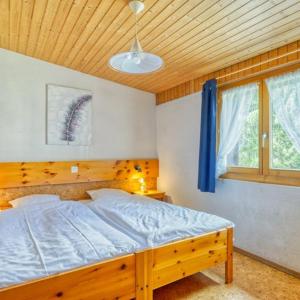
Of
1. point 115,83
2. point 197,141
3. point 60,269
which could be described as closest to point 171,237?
point 60,269

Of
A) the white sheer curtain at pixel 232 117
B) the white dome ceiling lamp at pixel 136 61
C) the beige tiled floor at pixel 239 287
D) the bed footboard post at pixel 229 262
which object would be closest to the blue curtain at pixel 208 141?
the white sheer curtain at pixel 232 117

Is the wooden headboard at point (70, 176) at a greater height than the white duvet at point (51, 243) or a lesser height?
greater

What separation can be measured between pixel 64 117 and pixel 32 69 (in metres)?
0.75

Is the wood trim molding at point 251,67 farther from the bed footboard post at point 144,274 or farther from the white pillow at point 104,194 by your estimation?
the bed footboard post at point 144,274

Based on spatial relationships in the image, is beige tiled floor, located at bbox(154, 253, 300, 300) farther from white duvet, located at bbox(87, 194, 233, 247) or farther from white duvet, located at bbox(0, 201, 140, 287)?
white duvet, located at bbox(0, 201, 140, 287)

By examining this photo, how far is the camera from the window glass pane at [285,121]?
240 centimetres

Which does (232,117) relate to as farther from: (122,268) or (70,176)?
(70,176)

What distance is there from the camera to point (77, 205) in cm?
288

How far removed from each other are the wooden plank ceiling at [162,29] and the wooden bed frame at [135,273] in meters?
Result: 1.80

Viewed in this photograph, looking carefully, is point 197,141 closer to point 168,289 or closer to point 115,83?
point 115,83

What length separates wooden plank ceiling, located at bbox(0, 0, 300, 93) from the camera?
77.6 inches

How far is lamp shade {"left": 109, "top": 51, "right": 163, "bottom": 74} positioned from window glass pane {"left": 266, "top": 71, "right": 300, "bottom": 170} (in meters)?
1.39

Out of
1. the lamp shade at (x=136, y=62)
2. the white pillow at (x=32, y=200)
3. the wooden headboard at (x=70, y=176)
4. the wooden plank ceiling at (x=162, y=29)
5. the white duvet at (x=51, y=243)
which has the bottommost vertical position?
the white duvet at (x=51, y=243)

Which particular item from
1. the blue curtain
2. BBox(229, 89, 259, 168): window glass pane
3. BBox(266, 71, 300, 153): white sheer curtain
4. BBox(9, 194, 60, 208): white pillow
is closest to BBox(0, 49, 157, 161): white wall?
BBox(9, 194, 60, 208): white pillow
